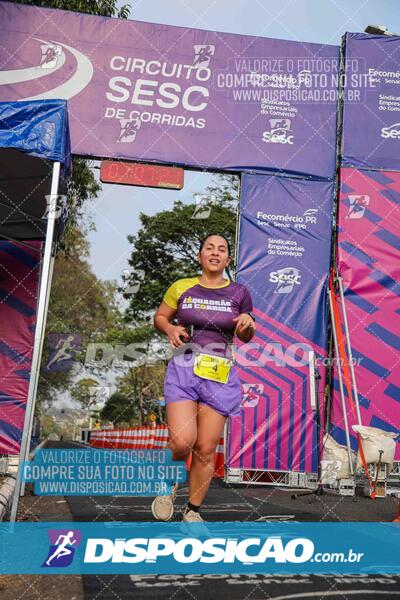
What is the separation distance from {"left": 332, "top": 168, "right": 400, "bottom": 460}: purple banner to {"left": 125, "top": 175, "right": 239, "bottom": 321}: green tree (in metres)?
13.7

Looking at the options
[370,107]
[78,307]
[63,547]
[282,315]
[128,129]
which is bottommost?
[63,547]

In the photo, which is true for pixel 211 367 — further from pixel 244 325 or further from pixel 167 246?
pixel 167 246

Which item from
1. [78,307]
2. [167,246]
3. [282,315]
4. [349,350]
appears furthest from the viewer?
[78,307]

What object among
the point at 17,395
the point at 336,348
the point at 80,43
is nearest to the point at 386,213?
the point at 336,348

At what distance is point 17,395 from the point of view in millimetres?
8398

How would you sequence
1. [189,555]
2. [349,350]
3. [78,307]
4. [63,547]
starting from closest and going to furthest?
[189,555]
[63,547]
[349,350]
[78,307]

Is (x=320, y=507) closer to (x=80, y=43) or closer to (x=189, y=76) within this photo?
(x=189, y=76)

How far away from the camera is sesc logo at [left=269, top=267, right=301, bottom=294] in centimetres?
1039

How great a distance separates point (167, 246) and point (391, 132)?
15541mm

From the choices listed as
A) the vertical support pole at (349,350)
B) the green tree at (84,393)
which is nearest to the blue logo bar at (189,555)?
the vertical support pole at (349,350)

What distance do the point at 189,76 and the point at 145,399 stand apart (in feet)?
98.8

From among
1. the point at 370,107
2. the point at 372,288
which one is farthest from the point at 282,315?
the point at 370,107

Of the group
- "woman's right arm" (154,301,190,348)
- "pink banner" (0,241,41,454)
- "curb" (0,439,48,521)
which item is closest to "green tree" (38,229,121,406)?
"pink banner" (0,241,41,454)

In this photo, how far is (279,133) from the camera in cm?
1054
